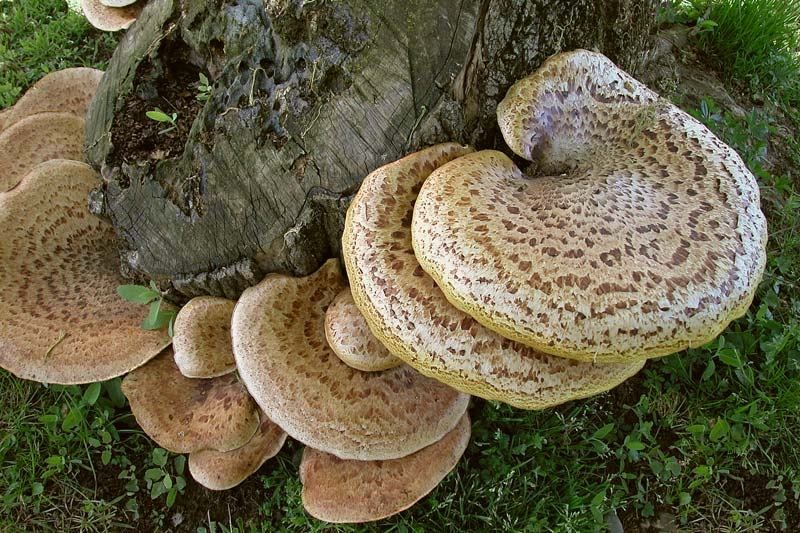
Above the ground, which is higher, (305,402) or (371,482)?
(305,402)

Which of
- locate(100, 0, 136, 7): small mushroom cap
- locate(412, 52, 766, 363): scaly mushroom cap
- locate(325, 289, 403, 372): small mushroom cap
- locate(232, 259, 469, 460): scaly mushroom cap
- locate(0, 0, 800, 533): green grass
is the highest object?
locate(100, 0, 136, 7): small mushroom cap

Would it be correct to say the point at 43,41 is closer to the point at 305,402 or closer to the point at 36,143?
the point at 36,143

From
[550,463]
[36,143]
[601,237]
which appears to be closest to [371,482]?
[550,463]

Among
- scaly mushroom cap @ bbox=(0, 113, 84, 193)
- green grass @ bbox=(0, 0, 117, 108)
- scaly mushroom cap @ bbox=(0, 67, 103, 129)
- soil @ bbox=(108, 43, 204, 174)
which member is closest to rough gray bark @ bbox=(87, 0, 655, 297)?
soil @ bbox=(108, 43, 204, 174)

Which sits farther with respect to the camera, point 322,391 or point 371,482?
point 371,482

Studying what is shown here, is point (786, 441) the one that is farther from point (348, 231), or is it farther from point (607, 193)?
point (348, 231)

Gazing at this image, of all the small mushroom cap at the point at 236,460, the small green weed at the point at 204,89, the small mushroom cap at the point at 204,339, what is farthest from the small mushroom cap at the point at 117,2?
the small mushroom cap at the point at 236,460

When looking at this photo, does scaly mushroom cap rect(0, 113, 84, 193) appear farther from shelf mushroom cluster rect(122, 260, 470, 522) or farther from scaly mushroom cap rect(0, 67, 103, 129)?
shelf mushroom cluster rect(122, 260, 470, 522)
